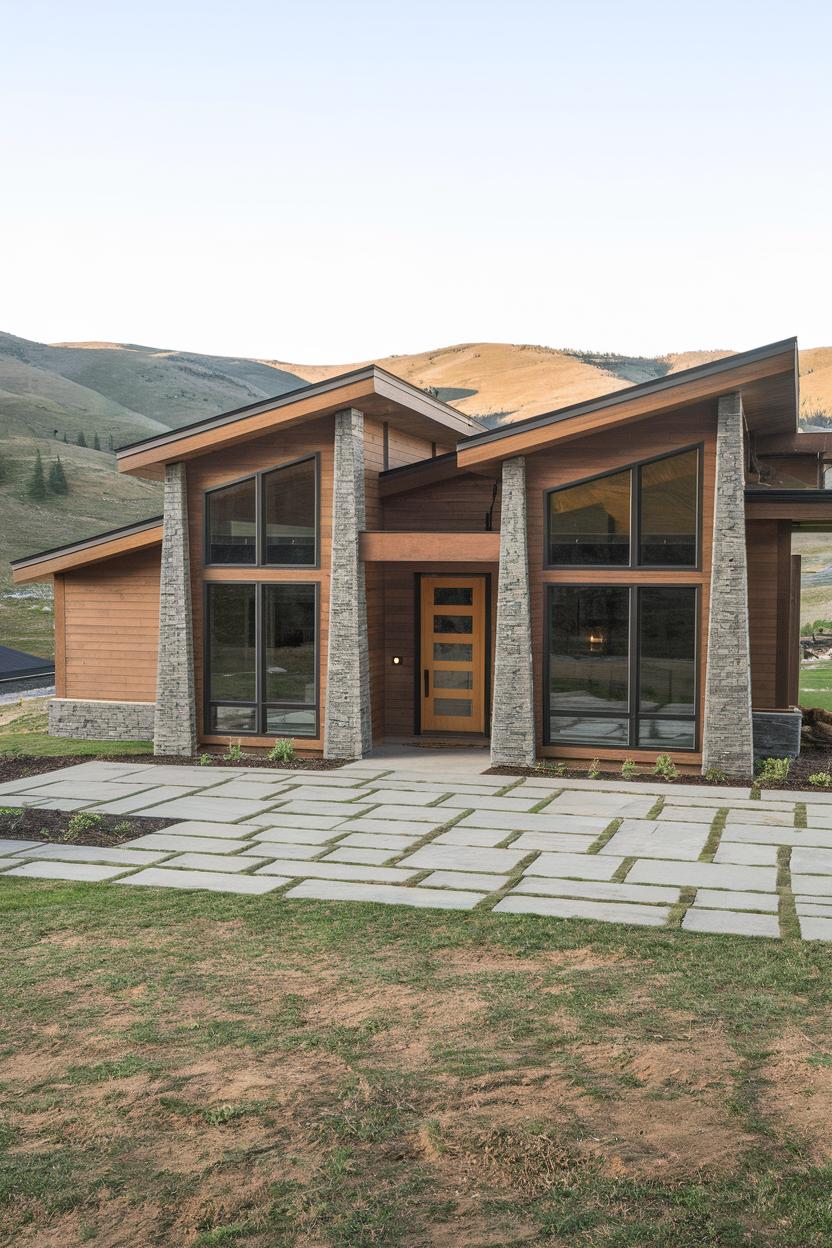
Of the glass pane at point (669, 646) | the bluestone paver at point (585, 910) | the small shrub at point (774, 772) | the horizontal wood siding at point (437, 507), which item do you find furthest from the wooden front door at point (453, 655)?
the bluestone paver at point (585, 910)

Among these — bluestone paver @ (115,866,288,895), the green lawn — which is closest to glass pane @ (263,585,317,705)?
bluestone paver @ (115,866,288,895)

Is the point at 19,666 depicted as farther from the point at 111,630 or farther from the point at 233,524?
the point at 233,524

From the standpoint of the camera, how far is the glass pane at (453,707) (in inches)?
631

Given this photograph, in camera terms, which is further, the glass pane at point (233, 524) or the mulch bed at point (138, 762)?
the glass pane at point (233, 524)

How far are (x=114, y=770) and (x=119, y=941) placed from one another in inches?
277

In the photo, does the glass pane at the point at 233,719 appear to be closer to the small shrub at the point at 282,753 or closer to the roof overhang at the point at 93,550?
the small shrub at the point at 282,753

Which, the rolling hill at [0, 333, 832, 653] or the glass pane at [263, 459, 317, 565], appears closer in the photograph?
the glass pane at [263, 459, 317, 565]

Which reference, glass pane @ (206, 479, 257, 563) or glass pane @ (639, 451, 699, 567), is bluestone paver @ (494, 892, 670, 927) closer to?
glass pane @ (639, 451, 699, 567)

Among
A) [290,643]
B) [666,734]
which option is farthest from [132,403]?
[666,734]

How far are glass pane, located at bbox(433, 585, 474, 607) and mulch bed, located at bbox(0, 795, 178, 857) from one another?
6.24m

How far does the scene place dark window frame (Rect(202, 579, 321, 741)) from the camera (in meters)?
14.7

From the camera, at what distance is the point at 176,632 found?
15.0 meters

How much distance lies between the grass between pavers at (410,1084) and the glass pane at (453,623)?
8.58 m

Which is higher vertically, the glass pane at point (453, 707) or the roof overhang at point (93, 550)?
the roof overhang at point (93, 550)
